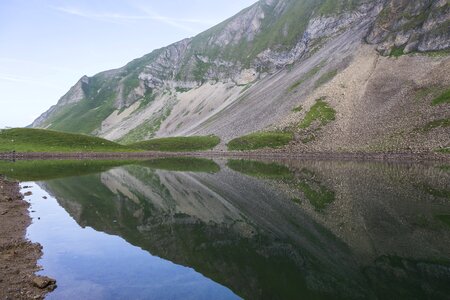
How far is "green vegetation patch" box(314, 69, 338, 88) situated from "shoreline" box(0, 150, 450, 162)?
4832cm

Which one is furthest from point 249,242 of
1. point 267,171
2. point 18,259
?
point 267,171

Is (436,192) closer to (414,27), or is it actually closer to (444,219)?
(444,219)

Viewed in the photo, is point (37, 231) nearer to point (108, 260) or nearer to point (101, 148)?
point (108, 260)

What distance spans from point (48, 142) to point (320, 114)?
394 feet

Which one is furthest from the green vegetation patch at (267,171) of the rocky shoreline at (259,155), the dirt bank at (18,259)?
the dirt bank at (18,259)

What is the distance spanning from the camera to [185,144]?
192 meters

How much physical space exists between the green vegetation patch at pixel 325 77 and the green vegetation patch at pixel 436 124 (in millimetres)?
62240

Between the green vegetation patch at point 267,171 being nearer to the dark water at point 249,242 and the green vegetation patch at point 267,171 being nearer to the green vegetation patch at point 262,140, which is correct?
the dark water at point 249,242

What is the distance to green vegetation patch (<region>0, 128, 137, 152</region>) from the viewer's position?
168875 millimetres

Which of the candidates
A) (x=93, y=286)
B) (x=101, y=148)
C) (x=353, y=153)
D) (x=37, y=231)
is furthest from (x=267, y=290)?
(x=101, y=148)

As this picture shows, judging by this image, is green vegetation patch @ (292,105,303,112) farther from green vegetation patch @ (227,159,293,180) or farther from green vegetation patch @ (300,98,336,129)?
green vegetation patch @ (227,159,293,180)

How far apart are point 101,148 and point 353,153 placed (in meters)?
109

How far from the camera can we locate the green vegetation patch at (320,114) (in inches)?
6339

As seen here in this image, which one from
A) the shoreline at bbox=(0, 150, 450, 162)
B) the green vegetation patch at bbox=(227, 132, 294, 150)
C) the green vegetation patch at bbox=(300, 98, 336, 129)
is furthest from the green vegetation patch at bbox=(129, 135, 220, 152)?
the green vegetation patch at bbox=(300, 98, 336, 129)
